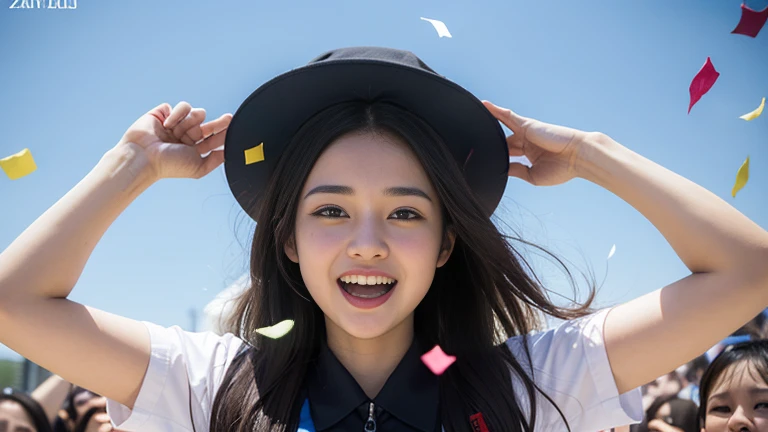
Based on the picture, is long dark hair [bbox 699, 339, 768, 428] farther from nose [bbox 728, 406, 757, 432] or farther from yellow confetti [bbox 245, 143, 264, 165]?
yellow confetti [bbox 245, 143, 264, 165]

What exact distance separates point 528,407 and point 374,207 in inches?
36.4

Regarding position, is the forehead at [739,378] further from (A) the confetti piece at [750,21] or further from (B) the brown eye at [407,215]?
(B) the brown eye at [407,215]

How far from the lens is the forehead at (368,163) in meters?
2.57

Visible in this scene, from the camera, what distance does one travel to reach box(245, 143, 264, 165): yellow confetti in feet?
9.29

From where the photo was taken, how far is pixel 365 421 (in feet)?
8.23

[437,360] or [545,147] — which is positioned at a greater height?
[545,147]

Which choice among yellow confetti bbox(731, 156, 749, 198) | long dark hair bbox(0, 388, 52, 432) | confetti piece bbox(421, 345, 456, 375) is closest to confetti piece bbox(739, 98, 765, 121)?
yellow confetti bbox(731, 156, 749, 198)

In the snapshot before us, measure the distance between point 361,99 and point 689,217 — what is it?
1286mm

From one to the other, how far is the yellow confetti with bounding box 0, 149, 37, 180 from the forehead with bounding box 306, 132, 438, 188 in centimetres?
122

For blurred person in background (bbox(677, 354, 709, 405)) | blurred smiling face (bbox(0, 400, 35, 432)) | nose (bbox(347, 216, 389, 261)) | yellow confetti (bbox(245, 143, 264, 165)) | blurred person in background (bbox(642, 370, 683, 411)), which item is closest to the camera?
nose (bbox(347, 216, 389, 261))

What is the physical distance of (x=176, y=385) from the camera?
2.47 meters

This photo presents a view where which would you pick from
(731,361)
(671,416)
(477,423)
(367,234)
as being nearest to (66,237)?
(367,234)

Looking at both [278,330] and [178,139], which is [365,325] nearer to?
[278,330]

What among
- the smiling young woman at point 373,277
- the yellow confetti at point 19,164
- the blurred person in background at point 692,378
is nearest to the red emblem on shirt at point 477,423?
the smiling young woman at point 373,277
